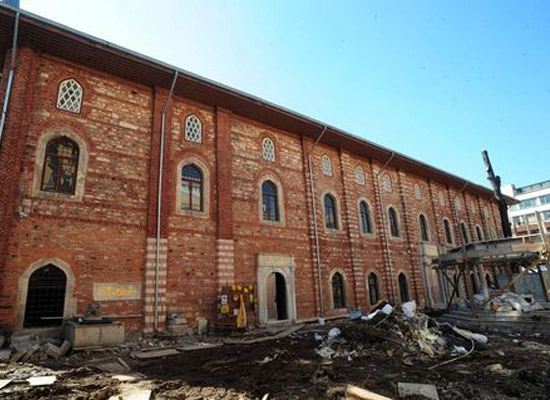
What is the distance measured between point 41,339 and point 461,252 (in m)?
14.3

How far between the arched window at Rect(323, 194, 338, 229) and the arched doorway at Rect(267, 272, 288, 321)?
351 cm

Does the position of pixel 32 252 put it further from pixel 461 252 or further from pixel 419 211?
pixel 419 211

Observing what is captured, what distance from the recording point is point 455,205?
22812 mm

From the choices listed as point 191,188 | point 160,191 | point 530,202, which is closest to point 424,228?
point 191,188

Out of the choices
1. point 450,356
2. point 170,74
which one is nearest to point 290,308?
point 450,356

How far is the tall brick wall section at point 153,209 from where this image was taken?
8461 millimetres

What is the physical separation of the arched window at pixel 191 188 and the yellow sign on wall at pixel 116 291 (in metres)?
2.84

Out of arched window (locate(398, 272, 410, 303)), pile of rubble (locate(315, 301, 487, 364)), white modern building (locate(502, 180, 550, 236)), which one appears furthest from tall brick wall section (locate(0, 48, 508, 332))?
white modern building (locate(502, 180, 550, 236))

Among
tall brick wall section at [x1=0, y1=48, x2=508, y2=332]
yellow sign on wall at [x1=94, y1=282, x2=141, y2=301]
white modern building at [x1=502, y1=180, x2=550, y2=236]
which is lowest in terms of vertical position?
yellow sign on wall at [x1=94, y1=282, x2=141, y2=301]

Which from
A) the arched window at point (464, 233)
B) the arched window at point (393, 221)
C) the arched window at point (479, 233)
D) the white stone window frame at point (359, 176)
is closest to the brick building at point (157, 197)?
the white stone window frame at point (359, 176)

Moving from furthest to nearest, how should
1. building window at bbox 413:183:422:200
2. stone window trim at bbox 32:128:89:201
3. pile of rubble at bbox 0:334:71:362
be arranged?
building window at bbox 413:183:422:200 → stone window trim at bbox 32:128:89:201 → pile of rubble at bbox 0:334:71:362

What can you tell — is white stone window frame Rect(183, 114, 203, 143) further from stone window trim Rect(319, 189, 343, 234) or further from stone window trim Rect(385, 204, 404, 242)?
stone window trim Rect(385, 204, 404, 242)

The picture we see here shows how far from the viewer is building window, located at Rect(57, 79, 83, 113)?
9.54m

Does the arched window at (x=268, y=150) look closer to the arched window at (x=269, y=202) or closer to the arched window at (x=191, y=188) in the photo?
the arched window at (x=269, y=202)
